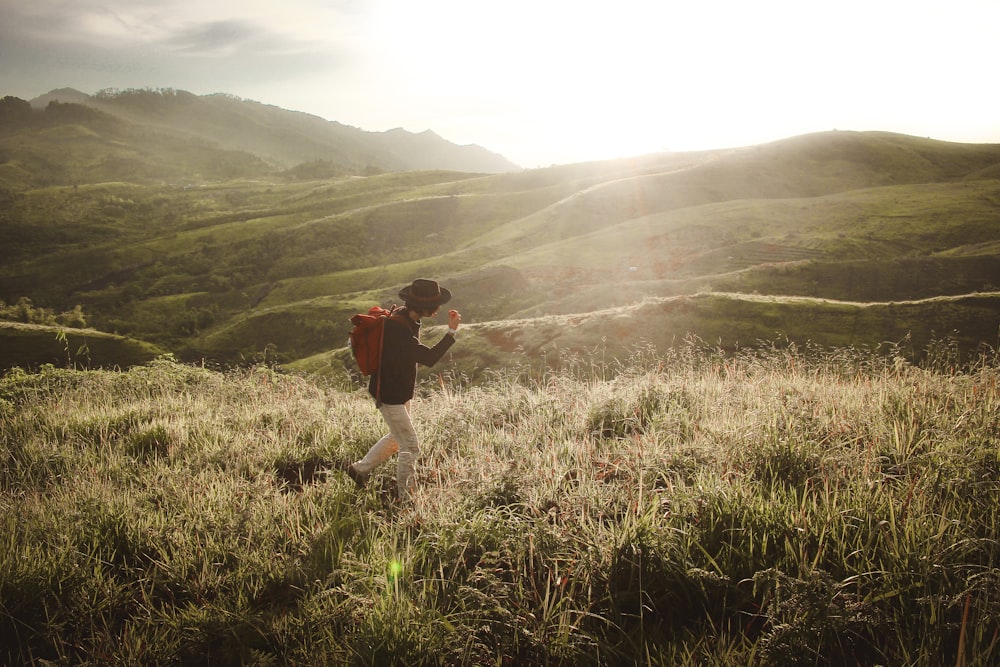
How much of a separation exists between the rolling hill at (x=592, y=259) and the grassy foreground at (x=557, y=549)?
22.1ft

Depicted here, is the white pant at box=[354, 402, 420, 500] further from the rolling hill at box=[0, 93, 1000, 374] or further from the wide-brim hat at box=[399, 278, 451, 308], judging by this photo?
the rolling hill at box=[0, 93, 1000, 374]

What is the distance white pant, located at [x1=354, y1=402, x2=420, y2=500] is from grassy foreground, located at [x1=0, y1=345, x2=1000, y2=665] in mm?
205

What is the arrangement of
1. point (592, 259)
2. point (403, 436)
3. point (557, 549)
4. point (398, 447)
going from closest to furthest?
point (557, 549) < point (403, 436) < point (398, 447) < point (592, 259)

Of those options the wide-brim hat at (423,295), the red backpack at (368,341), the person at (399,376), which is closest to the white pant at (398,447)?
the person at (399,376)

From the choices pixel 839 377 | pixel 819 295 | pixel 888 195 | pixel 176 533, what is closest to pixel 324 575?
pixel 176 533

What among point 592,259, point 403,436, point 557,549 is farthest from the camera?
point 592,259

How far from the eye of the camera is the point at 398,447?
5277mm

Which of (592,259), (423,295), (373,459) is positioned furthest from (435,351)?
(592,259)

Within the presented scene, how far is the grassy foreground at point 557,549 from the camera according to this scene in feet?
8.55

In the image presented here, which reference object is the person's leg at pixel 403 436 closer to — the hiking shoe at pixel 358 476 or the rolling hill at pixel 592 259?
the hiking shoe at pixel 358 476

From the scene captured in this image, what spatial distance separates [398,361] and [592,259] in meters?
27.2

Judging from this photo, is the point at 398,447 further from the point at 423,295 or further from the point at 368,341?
the point at 423,295

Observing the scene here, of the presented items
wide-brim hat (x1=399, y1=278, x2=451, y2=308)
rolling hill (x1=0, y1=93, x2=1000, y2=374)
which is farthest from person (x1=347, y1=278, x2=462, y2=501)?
rolling hill (x1=0, y1=93, x2=1000, y2=374)

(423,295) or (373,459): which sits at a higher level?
(423,295)
